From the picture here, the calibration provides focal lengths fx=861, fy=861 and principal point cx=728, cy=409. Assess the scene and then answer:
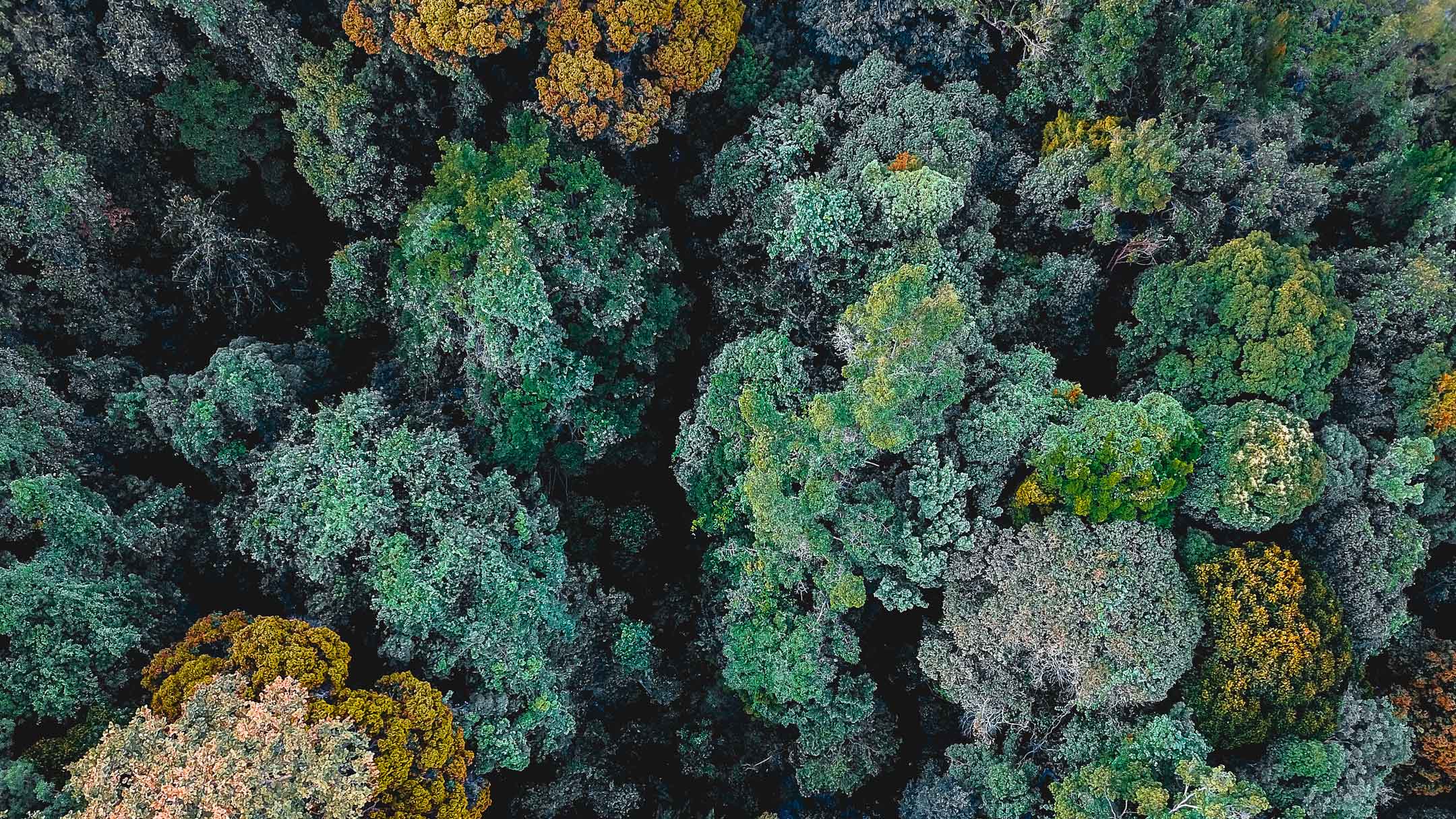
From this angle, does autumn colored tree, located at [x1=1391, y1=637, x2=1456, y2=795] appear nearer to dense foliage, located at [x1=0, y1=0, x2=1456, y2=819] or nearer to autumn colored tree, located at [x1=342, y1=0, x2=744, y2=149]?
dense foliage, located at [x1=0, y1=0, x2=1456, y2=819]

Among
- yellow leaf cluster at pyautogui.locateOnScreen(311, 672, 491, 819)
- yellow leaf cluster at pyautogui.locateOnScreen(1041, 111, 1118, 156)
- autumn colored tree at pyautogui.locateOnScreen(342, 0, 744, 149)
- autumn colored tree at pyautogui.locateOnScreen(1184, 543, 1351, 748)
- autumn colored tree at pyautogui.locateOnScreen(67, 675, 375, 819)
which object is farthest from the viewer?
yellow leaf cluster at pyautogui.locateOnScreen(1041, 111, 1118, 156)

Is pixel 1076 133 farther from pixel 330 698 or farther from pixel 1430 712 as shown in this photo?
pixel 330 698

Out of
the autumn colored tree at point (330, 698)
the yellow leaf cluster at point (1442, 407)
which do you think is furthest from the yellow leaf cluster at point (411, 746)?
the yellow leaf cluster at point (1442, 407)

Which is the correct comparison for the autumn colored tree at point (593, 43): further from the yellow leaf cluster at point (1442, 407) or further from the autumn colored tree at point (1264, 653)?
the yellow leaf cluster at point (1442, 407)

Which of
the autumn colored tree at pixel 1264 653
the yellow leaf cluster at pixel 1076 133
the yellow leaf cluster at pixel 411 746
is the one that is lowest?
the autumn colored tree at pixel 1264 653

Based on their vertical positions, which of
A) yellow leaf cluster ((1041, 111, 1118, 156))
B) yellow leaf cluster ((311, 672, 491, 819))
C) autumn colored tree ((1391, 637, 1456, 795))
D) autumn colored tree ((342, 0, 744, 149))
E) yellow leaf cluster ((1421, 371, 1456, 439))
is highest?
autumn colored tree ((342, 0, 744, 149))

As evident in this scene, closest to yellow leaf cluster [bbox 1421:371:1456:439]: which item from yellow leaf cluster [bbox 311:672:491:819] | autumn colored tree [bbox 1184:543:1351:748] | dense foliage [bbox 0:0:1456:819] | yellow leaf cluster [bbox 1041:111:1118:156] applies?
dense foliage [bbox 0:0:1456:819]

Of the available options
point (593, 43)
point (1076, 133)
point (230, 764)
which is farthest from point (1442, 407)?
point (230, 764)
